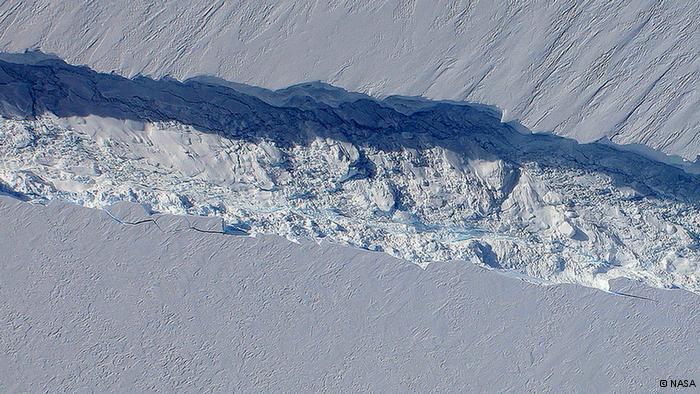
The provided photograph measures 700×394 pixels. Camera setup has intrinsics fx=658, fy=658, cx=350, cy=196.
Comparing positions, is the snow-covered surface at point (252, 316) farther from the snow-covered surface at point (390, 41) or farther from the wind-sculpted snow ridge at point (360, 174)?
the snow-covered surface at point (390, 41)

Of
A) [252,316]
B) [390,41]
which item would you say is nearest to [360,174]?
[390,41]

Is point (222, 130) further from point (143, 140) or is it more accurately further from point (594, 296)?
point (594, 296)

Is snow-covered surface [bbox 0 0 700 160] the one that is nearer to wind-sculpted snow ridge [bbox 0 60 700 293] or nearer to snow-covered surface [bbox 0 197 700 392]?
wind-sculpted snow ridge [bbox 0 60 700 293]

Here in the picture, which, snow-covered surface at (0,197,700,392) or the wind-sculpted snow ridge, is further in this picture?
the wind-sculpted snow ridge

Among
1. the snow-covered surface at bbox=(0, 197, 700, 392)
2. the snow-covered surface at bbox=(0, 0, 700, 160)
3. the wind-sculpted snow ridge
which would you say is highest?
the snow-covered surface at bbox=(0, 0, 700, 160)

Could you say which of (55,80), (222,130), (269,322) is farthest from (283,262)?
(55,80)

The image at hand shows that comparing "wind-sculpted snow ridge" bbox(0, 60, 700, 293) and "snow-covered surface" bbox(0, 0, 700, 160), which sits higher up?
"snow-covered surface" bbox(0, 0, 700, 160)

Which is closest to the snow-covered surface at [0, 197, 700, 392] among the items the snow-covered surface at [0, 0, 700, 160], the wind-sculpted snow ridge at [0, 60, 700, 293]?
the wind-sculpted snow ridge at [0, 60, 700, 293]
